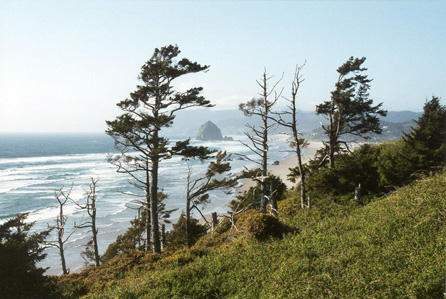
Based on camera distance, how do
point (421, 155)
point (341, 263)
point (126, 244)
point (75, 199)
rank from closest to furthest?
point (341, 263), point (421, 155), point (126, 244), point (75, 199)

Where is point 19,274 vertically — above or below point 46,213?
above

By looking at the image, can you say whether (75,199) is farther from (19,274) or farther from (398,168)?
(398,168)

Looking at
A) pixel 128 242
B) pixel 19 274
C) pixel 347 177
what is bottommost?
pixel 128 242

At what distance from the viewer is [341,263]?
22.7ft

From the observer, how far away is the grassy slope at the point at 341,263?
5727 millimetres

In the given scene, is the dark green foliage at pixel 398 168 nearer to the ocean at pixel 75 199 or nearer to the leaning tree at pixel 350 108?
the leaning tree at pixel 350 108

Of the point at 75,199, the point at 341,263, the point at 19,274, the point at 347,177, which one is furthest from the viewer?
the point at 75,199

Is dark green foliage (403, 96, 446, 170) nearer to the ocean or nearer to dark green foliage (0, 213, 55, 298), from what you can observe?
the ocean

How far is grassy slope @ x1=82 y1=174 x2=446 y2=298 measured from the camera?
573cm

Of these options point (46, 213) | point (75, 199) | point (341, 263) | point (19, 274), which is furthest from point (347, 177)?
point (75, 199)

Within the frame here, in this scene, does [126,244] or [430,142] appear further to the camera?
[126,244]

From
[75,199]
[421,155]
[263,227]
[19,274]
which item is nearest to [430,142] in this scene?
[421,155]

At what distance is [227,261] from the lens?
925 centimetres

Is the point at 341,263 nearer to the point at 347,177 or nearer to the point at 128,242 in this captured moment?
the point at 347,177
